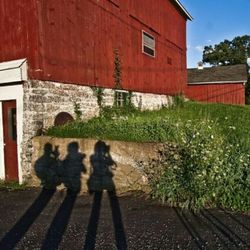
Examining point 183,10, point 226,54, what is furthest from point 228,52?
point 183,10

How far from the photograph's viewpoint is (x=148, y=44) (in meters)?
16.6

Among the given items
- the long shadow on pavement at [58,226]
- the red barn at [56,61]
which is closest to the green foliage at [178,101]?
the red barn at [56,61]

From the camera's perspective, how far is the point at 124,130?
31.4 feet

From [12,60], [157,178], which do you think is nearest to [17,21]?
[12,60]

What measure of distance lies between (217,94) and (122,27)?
18898mm

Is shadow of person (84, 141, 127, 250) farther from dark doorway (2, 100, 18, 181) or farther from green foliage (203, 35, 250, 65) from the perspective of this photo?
green foliage (203, 35, 250, 65)

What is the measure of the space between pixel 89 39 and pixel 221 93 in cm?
2134

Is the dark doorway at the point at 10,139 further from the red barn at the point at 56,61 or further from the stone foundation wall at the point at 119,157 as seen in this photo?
the stone foundation wall at the point at 119,157

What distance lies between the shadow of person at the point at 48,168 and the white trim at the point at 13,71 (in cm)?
186

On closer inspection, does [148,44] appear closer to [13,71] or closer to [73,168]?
[13,71]

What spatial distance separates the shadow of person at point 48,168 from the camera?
9.10 metres

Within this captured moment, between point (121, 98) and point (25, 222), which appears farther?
point (121, 98)

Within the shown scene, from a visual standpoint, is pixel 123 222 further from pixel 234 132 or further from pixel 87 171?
pixel 234 132

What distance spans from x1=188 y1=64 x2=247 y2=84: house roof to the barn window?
1586 centimetres
